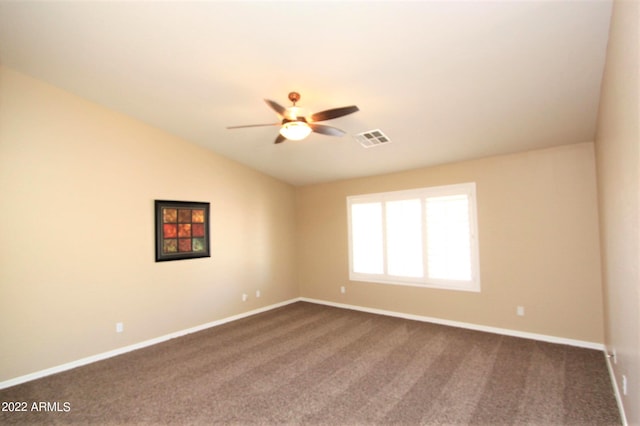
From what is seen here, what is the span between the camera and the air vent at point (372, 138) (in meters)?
4.09

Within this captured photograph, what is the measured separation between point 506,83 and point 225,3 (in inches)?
97.6

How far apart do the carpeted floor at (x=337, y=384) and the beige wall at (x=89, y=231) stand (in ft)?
1.55

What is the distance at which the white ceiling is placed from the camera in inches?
86.4

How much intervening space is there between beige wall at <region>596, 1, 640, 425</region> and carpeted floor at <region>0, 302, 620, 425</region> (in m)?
0.78

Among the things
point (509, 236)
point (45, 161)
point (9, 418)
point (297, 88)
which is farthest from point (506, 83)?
point (9, 418)

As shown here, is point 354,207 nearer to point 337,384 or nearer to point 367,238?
point 367,238

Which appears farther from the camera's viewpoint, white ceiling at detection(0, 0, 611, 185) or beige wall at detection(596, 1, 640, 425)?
white ceiling at detection(0, 0, 611, 185)

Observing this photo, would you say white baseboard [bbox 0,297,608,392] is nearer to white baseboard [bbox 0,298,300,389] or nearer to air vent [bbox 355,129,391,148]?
white baseboard [bbox 0,298,300,389]

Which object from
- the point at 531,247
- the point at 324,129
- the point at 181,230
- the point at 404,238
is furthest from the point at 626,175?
the point at 181,230

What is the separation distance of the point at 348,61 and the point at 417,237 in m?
3.36

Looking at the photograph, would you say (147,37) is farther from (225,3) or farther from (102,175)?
(102,175)

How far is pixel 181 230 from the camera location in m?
4.83

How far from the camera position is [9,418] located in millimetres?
2652

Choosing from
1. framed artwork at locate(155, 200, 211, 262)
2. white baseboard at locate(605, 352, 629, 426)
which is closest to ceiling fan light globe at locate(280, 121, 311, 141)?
framed artwork at locate(155, 200, 211, 262)
